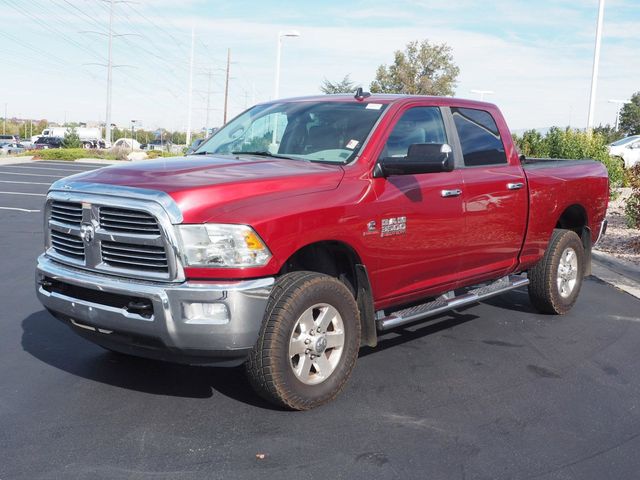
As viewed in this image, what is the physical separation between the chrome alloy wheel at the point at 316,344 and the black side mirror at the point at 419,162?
105cm

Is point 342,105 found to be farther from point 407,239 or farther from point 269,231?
point 269,231

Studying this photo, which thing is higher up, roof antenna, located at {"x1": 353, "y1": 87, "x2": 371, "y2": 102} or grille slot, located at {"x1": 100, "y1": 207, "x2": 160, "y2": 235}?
roof antenna, located at {"x1": 353, "y1": 87, "x2": 371, "y2": 102}

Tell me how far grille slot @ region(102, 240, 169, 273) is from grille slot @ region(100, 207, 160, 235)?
8 cm

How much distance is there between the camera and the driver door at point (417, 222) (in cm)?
505

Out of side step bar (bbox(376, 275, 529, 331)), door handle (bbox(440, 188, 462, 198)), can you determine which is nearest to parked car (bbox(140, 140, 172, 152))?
side step bar (bbox(376, 275, 529, 331))

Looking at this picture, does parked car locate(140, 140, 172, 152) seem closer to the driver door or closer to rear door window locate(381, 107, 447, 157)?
rear door window locate(381, 107, 447, 157)

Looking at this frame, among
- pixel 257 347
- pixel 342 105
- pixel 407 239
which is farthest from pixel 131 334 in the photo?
pixel 342 105

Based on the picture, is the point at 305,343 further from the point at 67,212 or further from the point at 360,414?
the point at 67,212

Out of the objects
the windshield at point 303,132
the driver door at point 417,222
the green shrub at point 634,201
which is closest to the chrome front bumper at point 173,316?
the driver door at point 417,222

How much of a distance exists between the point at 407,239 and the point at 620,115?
62097mm

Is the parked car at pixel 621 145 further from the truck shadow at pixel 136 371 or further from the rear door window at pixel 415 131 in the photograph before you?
the truck shadow at pixel 136 371

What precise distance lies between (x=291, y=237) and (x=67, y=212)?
1.43 m

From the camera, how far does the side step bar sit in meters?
5.18

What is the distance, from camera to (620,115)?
202 feet
